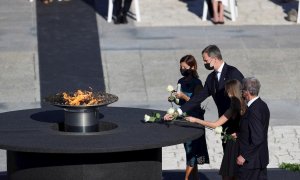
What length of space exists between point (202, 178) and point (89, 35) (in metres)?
7.03

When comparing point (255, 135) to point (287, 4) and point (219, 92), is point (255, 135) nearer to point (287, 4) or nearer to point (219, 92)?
point (219, 92)

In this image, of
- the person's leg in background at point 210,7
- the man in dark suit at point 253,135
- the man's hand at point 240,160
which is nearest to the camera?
the man in dark suit at point 253,135

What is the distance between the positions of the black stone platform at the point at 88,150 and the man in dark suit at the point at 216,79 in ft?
2.24

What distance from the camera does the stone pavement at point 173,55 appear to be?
Result: 1641 centimetres

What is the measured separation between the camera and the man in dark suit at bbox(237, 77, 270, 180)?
1166 centimetres

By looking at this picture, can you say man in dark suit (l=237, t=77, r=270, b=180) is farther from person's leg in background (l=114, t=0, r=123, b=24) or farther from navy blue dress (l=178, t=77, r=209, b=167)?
person's leg in background (l=114, t=0, r=123, b=24)

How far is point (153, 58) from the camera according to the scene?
62.1ft

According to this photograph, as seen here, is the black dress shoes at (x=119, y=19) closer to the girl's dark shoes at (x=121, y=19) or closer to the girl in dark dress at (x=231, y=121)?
the girl's dark shoes at (x=121, y=19)

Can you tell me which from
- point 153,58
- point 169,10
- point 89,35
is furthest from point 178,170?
point 169,10

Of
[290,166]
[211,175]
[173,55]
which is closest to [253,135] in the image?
[211,175]

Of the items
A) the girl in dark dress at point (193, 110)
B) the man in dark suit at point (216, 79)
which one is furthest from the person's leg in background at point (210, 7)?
the man in dark suit at point (216, 79)

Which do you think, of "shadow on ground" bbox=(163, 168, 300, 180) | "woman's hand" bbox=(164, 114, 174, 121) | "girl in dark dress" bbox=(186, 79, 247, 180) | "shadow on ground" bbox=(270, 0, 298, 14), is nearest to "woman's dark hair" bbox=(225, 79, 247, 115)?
"girl in dark dress" bbox=(186, 79, 247, 180)

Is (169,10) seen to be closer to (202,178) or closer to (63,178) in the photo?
(202,178)

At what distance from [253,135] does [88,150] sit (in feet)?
6.04
